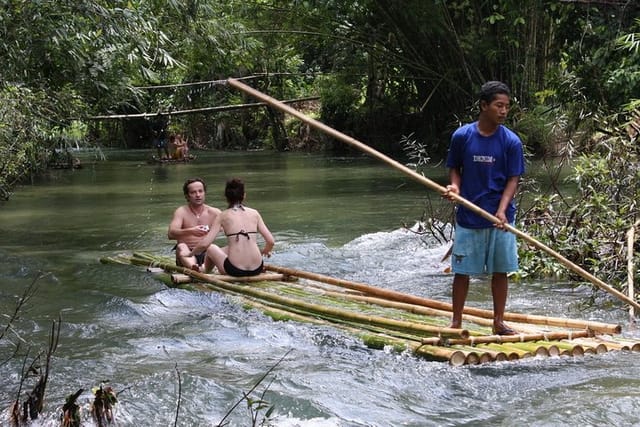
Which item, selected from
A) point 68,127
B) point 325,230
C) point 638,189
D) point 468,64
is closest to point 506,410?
point 638,189

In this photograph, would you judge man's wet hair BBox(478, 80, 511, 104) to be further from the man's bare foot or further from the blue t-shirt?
the man's bare foot

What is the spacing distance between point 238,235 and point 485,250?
8.78ft

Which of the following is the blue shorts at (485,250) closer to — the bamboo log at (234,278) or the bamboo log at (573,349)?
the bamboo log at (573,349)

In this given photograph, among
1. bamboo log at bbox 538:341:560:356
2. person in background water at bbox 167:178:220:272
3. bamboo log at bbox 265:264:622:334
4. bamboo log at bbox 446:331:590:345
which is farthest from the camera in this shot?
person in background water at bbox 167:178:220:272

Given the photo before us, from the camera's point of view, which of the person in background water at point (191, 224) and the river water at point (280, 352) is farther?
the person in background water at point (191, 224)

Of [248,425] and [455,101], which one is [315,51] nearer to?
[455,101]

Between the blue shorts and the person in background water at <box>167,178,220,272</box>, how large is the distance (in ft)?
10.7

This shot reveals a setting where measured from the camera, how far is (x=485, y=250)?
5.45m

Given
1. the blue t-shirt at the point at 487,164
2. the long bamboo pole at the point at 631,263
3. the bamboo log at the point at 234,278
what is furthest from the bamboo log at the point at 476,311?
the blue t-shirt at the point at 487,164

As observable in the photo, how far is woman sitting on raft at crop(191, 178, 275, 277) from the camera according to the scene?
7.58m

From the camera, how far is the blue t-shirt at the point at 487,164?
5367 mm

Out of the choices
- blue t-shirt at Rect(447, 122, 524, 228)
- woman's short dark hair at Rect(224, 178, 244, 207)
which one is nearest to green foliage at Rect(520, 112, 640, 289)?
blue t-shirt at Rect(447, 122, 524, 228)

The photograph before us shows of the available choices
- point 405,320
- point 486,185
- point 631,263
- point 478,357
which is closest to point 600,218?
point 631,263

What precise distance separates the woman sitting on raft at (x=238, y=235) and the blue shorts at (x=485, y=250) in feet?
8.24
